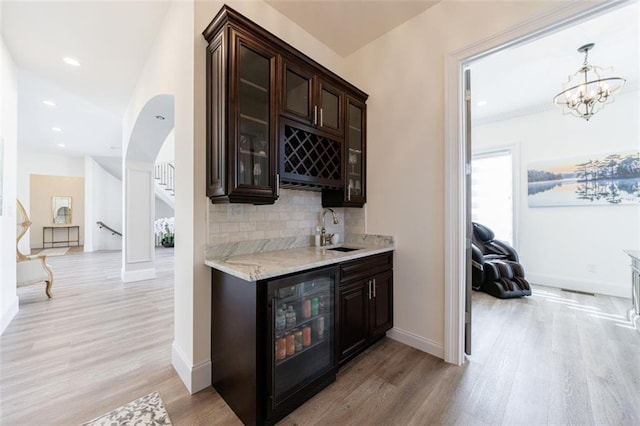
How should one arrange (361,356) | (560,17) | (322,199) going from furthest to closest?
(322,199) → (361,356) → (560,17)

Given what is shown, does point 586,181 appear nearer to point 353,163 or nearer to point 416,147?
point 416,147

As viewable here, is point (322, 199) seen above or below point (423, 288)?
above

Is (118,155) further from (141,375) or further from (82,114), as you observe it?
(141,375)

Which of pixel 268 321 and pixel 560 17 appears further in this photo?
pixel 560 17

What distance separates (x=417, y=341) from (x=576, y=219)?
3.76m

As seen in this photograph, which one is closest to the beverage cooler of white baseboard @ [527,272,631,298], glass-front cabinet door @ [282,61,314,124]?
glass-front cabinet door @ [282,61,314,124]

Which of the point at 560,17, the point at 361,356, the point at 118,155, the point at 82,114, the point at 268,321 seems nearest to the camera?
the point at 268,321

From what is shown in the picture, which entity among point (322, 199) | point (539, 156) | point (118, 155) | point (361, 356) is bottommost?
point (361, 356)

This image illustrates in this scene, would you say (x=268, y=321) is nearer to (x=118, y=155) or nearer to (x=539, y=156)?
(x=539, y=156)

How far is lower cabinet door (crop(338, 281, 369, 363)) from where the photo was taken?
1.98m

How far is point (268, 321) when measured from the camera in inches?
56.9

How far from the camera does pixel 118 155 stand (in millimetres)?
7801

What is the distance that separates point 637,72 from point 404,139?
358 cm

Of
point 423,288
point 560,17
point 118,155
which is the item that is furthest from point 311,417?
point 118,155
